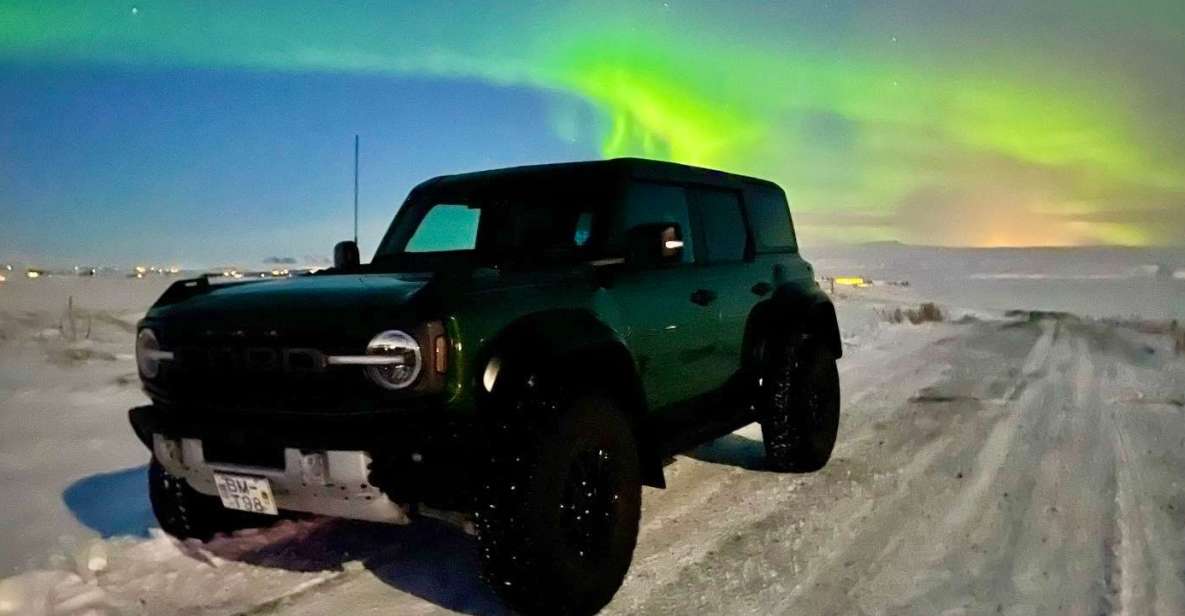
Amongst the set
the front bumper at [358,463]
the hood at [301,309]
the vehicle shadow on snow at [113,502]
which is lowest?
the vehicle shadow on snow at [113,502]

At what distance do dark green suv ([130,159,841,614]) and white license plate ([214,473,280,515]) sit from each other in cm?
1

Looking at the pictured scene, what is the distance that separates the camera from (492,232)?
4734 millimetres

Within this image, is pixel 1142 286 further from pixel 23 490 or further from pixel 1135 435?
pixel 23 490

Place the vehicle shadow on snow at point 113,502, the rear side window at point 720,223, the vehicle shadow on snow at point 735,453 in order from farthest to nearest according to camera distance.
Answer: the vehicle shadow on snow at point 735,453
the rear side window at point 720,223
the vehicle shadow on snow at point 113,502

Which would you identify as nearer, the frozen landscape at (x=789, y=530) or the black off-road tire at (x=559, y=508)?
the black off-road tire at (x=559, y=508)

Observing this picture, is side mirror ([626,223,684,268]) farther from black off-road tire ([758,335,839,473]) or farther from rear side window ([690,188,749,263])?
black off-road tire ([758,335,839,473])

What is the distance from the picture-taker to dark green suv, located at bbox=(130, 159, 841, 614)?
9.82 ft

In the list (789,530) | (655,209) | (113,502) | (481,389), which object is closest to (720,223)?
(655,209)

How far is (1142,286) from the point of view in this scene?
142 feet

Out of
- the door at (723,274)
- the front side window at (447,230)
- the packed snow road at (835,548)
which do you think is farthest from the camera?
the front side window at (447,230)

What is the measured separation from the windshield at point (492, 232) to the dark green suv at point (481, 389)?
2cm

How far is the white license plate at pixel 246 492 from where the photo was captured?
3.16m

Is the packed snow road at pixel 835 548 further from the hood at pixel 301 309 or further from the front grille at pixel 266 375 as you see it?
the hood at pixel 301 309

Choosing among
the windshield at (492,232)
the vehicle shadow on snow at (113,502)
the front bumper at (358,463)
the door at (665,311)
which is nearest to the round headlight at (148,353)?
the front bumper at (358,463)
